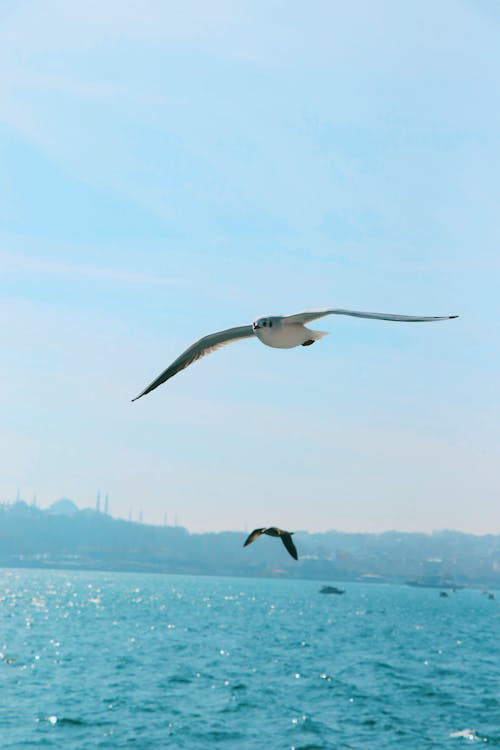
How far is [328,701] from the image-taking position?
6072cm

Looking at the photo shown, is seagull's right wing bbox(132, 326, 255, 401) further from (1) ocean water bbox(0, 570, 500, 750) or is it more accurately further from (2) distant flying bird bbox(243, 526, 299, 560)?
(1) ocean water bbox(0, 570, 500, 750)

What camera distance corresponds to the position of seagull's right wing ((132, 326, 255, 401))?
12.6m

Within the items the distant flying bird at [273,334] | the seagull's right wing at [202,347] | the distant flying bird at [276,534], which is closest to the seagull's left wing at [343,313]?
the distant flying bird at [273,334]

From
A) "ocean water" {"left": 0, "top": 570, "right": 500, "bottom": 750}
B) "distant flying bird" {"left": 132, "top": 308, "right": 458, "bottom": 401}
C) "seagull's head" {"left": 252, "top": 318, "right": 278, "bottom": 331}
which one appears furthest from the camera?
"ocean water" {"left": 0, "top": 570, "right": 500, "bottom": 750}

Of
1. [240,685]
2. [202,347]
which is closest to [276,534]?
[202,347]

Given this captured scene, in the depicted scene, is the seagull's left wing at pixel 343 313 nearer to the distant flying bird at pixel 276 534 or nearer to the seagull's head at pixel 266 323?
the seagull's head at pixel 266 323

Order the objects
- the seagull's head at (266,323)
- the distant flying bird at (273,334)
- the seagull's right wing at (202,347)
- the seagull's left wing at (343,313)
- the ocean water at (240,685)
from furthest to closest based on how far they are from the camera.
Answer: the ocean water at (240,685) < the seagull's right wing at (202,347) < the seagull's head at (266,323) < the distant flying bird at (273,334) < the seagull's left wing at (343,313)

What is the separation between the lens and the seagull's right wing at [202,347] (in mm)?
12648

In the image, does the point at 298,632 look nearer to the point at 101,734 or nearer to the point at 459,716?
the point at 459,716

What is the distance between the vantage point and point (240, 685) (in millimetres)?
66625

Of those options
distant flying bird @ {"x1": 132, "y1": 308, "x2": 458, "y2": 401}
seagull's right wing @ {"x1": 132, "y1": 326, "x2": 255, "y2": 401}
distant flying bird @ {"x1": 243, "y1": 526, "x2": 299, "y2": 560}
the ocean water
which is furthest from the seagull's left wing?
the ocean water

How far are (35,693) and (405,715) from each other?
80.7 ft

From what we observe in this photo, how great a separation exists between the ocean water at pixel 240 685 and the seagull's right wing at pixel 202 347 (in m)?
36.1

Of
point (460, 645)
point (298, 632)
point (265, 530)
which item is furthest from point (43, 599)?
point (265, 530)
